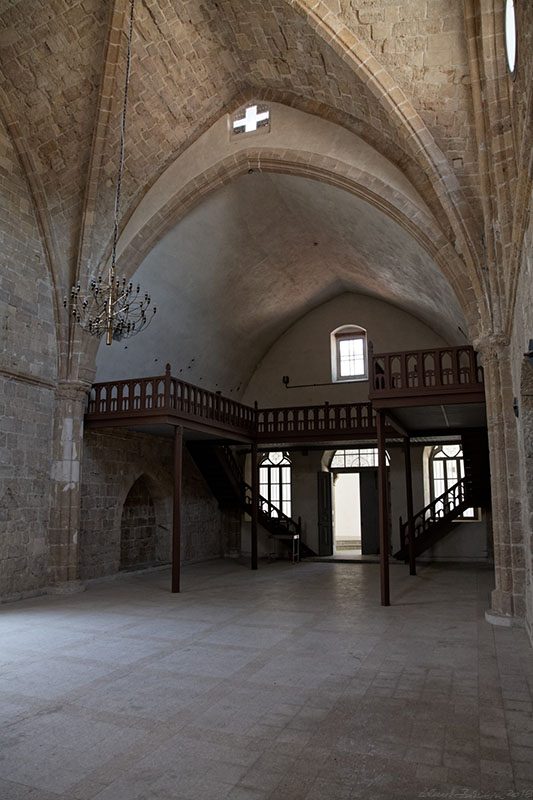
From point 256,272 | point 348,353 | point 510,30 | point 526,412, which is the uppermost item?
point 256,272

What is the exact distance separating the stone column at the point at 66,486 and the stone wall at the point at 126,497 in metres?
0.91

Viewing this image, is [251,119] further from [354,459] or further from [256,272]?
[354,459]

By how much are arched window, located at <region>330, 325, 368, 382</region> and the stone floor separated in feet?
31.5

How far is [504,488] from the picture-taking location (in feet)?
27.0

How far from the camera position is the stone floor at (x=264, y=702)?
11.6 feet

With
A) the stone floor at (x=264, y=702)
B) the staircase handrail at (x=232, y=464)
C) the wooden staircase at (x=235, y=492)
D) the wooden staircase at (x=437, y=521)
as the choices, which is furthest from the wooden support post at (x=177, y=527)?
the wooden staircase at (x=437, y=521)

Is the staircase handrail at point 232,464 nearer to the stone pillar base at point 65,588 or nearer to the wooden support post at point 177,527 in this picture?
the wooden support post at point 177,527

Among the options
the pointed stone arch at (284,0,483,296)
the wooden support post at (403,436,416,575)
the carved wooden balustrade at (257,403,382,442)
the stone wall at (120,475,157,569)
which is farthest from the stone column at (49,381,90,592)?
the pointed stone arch at (284,0,483,296)

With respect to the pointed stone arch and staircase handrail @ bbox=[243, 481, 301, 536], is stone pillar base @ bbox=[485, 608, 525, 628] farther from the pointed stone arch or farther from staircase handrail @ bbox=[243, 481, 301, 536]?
staircase handrail @ bbox=[243, 481, 301, 536]

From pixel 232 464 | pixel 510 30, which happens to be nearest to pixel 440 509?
pixel 232 464

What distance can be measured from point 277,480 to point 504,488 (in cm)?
1068

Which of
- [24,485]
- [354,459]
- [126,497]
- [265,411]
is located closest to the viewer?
[24,485]

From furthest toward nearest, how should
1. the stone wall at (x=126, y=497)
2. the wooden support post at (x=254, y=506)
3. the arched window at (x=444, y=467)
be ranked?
1. the arched window at (x=444, y=467)
2. the wooden support post at (x=254, y=506)
3. the stone wall at (x=126, y=497)

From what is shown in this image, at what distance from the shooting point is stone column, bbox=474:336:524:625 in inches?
314
